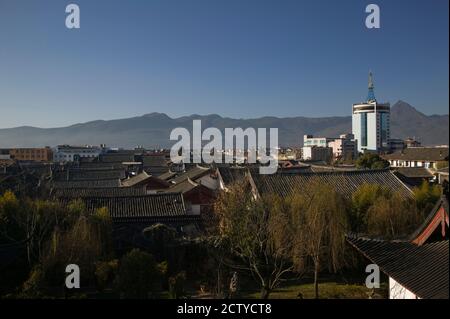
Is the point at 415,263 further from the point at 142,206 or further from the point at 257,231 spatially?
the point at 142,206

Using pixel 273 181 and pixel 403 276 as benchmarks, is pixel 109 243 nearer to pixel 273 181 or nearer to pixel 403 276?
pixel 273 181

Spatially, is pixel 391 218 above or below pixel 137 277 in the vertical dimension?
above

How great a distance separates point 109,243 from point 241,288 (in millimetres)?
4485

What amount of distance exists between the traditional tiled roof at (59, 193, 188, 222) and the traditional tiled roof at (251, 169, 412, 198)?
349cm

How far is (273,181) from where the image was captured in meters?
17.7

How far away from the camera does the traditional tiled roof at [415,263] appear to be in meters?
5.53

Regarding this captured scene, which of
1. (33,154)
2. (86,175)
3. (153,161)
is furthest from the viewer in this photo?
(33,154)

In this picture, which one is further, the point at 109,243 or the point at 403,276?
the point at 109,243

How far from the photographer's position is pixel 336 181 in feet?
58.3

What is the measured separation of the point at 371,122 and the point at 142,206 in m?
87.0

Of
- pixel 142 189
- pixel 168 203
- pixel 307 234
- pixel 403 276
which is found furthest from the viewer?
pixel 142 189

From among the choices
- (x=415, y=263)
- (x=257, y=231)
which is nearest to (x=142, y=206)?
(x=257, y=231)
